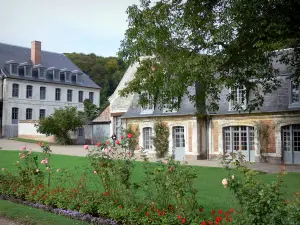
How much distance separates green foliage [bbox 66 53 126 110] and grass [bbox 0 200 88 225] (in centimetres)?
4676

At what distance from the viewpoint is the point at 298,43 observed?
11.9 meters

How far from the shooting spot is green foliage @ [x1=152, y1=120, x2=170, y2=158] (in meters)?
21.6

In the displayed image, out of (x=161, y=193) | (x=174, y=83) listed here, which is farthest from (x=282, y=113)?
(x=161, y=193)

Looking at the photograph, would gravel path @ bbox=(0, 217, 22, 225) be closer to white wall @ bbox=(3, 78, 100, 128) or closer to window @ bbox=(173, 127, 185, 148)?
window @ bbox=(173, 127, 185, 148)

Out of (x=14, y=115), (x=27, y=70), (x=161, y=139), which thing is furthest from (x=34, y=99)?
(x=161, y=139)

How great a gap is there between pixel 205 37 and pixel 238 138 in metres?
9.68

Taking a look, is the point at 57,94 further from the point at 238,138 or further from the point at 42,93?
the point at 238,138

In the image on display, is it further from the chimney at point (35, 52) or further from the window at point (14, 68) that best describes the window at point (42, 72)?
the window at point (14, 68)

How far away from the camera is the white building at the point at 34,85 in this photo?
37688 mm

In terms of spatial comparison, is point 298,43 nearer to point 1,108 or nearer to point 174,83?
point 174,83

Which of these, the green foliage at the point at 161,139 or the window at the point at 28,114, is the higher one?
the window at the point at 28,114

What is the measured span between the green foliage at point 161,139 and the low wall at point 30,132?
13.8m

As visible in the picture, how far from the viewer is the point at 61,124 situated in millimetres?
29781

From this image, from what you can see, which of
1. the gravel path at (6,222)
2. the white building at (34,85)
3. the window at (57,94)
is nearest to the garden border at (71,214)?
the gravel path at (6,222)
